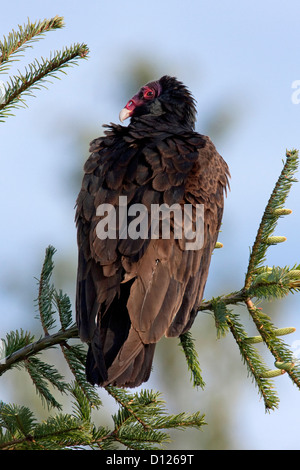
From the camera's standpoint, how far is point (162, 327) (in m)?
3.16

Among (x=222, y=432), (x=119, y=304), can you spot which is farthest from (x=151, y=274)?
(x=222, y=432)

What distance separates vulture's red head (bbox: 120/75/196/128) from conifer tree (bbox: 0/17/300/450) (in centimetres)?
188

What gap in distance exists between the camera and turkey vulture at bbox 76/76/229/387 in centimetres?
307

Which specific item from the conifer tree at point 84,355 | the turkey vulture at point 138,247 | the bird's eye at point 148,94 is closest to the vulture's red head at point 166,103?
the bird's eye at point 148,94

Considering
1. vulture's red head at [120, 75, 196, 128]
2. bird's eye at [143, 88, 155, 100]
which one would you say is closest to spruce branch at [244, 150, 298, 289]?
vulture's red head at [120, 75, 196, 128]

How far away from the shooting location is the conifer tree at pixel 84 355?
2367 millimetres

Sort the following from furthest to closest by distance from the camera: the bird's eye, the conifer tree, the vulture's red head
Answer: the bird's eye, the vulture's red head, the conifer tree

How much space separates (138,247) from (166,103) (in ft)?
6.07

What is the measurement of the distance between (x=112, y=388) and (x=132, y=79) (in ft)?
26.5

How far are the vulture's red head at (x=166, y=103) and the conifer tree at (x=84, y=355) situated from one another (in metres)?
1.88

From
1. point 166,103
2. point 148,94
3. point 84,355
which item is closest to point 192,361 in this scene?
point 84,355

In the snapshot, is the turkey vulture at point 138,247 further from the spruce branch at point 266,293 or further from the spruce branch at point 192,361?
the spruce branch at point 266,293

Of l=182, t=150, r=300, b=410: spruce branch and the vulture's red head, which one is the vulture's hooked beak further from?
l=182, t=150, r=300, b=410: spruce branch
